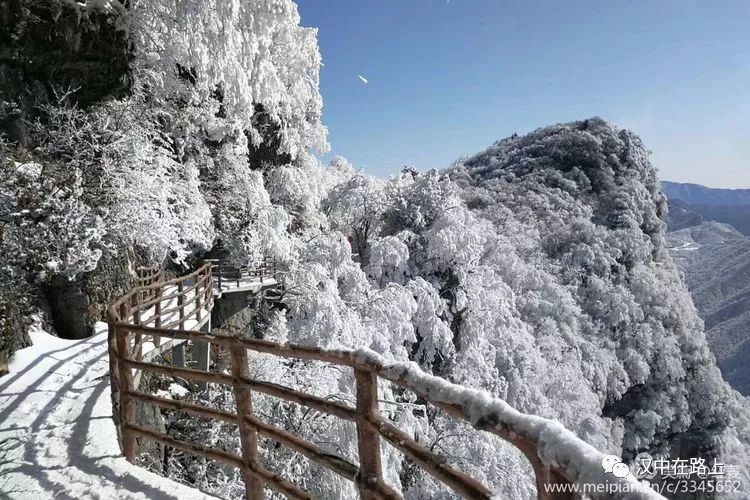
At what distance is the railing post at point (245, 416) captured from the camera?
294 cm

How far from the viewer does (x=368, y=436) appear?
2.19 metres

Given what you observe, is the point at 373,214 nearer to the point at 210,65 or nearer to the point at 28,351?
the point at 210,65

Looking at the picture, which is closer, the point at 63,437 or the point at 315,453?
the point at 315,453

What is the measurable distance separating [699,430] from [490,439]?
3242 centimetres

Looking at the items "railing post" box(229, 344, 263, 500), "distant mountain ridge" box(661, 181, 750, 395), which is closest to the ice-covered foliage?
"railing post" box(229, 344, 263, 500)

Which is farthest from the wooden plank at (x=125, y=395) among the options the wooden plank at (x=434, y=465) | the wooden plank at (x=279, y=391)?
the wooden plank at (x=434, y=465)

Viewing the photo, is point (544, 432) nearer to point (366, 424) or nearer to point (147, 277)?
point (366, 424)

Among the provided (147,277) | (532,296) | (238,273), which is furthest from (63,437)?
(532,296)

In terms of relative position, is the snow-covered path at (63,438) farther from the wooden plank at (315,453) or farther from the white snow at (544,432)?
the white snow at (544,432)

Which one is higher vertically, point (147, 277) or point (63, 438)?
point (147, 277)

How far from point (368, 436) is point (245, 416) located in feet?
3.84

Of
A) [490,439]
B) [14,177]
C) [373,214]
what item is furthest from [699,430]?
[14,177]

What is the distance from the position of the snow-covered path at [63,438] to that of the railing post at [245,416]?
0.42 metres

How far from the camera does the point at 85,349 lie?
741cm
